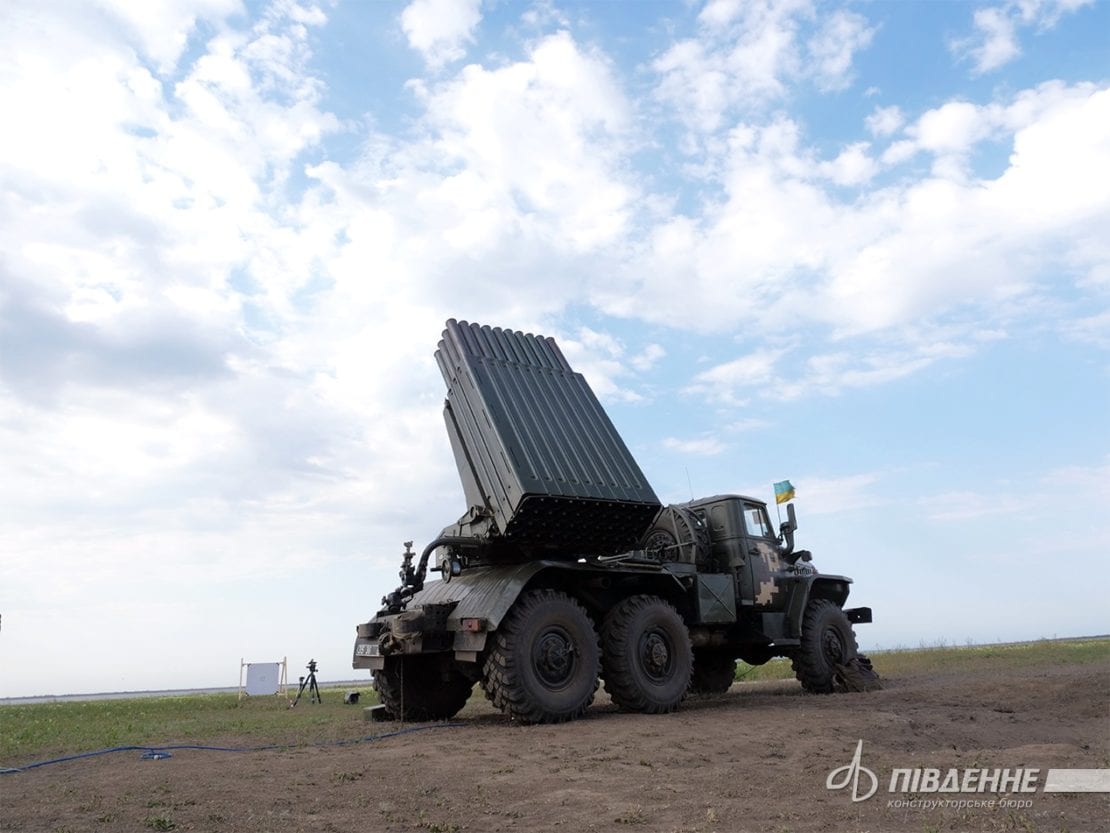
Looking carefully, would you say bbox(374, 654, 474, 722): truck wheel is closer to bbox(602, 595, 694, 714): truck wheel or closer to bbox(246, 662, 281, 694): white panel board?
bbox(602, 595, 694, 714): truck wheel

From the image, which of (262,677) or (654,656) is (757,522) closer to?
(654,656)

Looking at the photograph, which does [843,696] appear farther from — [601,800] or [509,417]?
[601,800]

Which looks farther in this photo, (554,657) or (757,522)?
(757,522)

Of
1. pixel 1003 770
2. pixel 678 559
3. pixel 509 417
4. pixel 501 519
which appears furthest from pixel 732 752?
pixel 678 559

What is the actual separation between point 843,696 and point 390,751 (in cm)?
765

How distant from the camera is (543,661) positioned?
9664 millimetres

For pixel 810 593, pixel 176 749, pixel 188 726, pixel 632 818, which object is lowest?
pixel 632 818

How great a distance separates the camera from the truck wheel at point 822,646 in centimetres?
1385

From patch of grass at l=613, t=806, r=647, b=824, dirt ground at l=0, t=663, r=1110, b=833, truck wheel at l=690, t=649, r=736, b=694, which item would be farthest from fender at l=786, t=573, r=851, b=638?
patch of grass at l=613, t=806, r=647, b=824

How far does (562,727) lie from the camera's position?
9109 millimetres

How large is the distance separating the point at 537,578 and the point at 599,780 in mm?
3882

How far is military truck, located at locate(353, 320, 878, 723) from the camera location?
968 centimetres

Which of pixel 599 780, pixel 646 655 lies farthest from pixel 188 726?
pixel 599 780

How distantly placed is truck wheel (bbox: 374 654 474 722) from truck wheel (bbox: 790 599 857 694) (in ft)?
18.7
